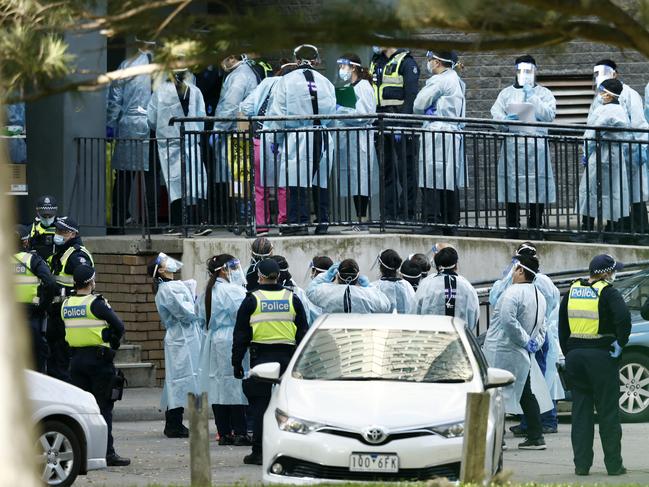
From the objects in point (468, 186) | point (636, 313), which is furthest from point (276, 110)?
point (636, 313)

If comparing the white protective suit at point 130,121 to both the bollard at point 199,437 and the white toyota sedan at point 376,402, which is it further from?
the bollard at point 199,437

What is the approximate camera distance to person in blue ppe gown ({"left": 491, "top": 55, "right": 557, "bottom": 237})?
18.2m

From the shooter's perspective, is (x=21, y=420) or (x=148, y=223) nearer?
(x=21, y=420)

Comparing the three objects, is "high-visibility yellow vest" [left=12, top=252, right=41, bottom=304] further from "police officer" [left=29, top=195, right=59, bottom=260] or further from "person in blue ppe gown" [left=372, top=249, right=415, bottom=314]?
"person in blue ppe gown" [left=372, top=249, right=415, bottom=314]

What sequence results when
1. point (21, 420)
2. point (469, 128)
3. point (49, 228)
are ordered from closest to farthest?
point (21, 420)
point (49, 228)
point (469, 128)

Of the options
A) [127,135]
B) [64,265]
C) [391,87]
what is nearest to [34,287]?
[64,265]

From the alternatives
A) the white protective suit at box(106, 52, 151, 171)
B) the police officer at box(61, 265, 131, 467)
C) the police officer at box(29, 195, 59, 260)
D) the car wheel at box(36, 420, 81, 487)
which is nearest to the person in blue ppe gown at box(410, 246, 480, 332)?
the police officer at box(61, 265, 131, 467)

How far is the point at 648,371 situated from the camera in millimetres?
16000

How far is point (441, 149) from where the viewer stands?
18453mm

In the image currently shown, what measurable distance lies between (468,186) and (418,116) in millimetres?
1625

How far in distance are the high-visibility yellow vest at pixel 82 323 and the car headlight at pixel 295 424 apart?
310 cm

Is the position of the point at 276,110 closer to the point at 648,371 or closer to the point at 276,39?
the point at 648,371

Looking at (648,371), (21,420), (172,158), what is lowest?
(648,371)

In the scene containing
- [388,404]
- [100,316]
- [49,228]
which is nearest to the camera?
[388,404]
